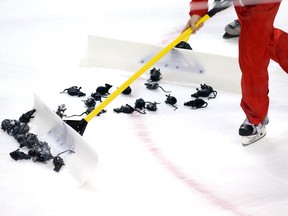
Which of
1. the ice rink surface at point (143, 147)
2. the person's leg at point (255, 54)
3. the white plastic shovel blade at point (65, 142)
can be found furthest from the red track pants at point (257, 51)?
the white plastic shovel blade at point (65, 142)

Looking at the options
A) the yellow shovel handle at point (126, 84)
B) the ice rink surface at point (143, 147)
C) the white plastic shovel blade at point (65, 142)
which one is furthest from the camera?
the yellow shovel handle at point (126, 84)

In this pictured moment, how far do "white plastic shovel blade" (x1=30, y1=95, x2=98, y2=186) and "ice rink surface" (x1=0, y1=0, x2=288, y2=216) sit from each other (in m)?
0.04

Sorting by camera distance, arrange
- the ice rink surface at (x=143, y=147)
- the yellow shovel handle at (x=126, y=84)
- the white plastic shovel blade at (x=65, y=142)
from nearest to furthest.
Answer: the ice rink surface at (x=143, y=147)
the white plastic shovel blade at (x=65, y=142)
the yellow shovel handle at (x=126, y=84)

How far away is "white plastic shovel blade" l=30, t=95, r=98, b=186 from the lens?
215 centimetres

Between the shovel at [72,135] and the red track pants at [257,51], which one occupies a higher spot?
the red track pants at [257,51]

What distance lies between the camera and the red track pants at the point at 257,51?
2240mm

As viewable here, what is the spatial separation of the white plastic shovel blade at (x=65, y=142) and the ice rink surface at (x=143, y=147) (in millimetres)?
45

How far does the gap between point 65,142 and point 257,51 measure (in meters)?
0.78

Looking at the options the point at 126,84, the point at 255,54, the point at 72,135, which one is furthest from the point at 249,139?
the point at 72,135

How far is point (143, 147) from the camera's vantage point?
241 centimetres

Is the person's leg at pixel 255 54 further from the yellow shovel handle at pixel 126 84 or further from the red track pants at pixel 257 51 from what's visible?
the yellow shovel handle at pixel 126 84

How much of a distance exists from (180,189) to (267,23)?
Result: 0.67 m

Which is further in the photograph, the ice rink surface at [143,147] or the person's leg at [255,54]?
the person's leg at [255,54]

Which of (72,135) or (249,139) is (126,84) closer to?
(72,135)
